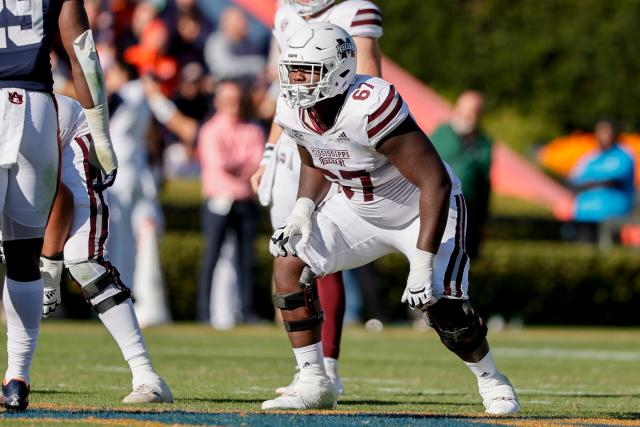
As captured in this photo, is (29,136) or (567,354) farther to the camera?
(567,354)

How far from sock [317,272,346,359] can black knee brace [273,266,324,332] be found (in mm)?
933

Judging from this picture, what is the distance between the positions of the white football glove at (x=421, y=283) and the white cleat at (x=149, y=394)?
1.15 metres

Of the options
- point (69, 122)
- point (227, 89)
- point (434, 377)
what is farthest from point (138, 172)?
point (69, 122)

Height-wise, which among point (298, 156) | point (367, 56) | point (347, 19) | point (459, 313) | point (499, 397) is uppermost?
point (347, 19)

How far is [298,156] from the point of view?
6926 mm

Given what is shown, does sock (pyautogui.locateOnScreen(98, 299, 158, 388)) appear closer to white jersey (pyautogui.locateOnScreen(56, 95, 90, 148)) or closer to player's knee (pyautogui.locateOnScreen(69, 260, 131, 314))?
player's knee (pyautogui.locateOnScreen(69, 260, 131, 314))

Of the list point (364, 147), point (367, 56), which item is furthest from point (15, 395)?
point (367, 56)

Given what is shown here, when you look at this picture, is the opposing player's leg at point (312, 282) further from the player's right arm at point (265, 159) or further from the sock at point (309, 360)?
the player's right arm at point (265, 159)

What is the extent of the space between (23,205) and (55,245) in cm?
74

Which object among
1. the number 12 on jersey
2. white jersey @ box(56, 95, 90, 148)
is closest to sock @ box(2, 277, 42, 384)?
white jersey @ box(56, 95, 90, 148)

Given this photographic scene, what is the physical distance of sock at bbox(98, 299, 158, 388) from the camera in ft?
19.8

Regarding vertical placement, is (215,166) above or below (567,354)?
above

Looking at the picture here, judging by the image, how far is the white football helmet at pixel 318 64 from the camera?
18.7 feet

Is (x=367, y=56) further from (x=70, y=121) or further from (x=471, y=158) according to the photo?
(x=471, y=158)
